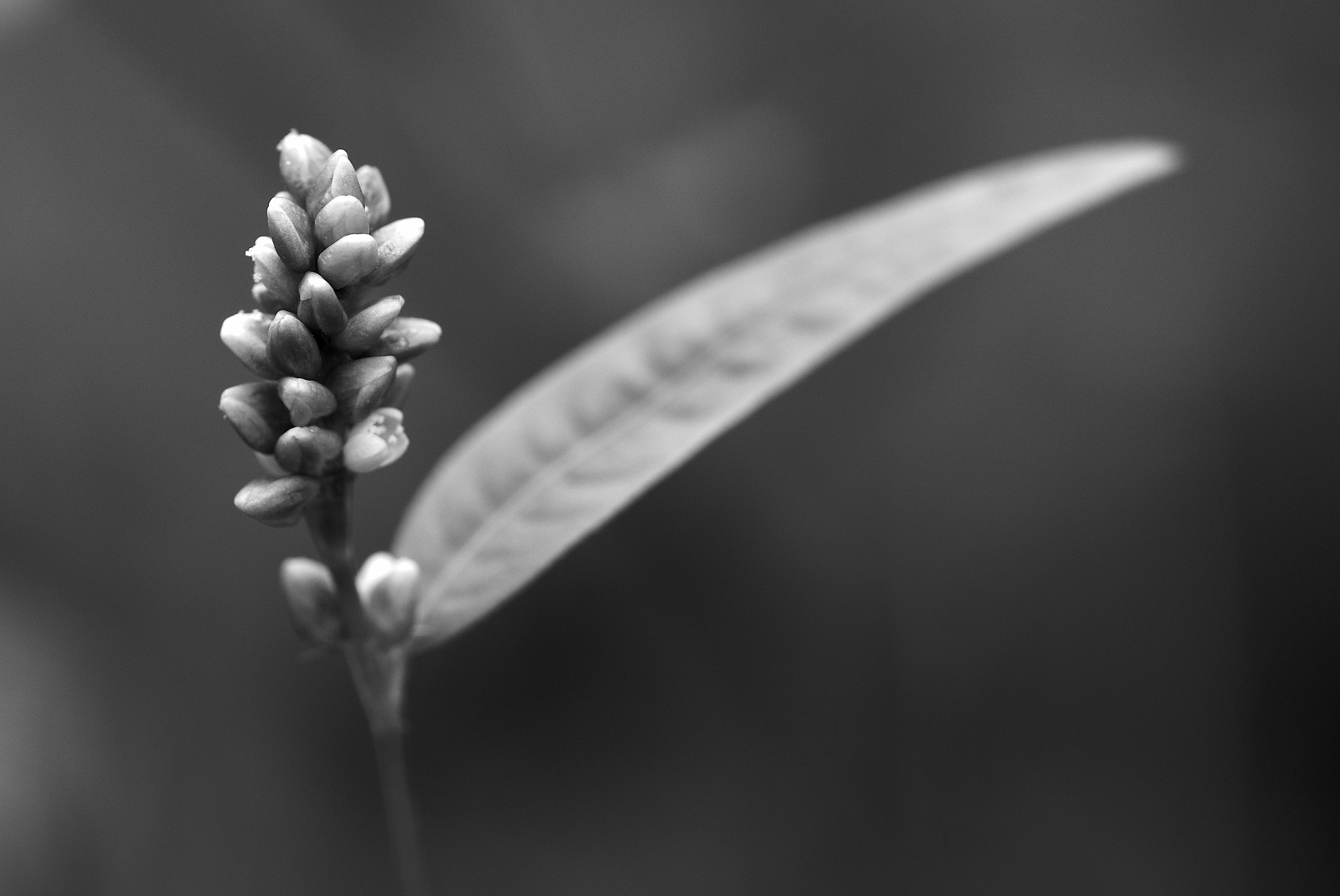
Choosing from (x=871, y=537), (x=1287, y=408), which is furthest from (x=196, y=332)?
(x=1287, y=408)

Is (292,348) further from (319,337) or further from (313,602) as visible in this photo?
(313,602)

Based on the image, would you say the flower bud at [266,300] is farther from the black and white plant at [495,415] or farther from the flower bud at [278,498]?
the flower bud at [278,498]

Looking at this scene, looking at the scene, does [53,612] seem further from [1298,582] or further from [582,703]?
[1298,582]

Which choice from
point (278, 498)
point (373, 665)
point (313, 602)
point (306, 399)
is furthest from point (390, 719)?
point (306, 399)

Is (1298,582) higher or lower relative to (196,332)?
lower

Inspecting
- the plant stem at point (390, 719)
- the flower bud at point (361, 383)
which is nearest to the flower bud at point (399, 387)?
the flower bud at point (361, 383)

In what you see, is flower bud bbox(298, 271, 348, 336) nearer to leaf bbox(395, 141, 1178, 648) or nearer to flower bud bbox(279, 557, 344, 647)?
flower bud bbox(279, 557, 344, 647)
